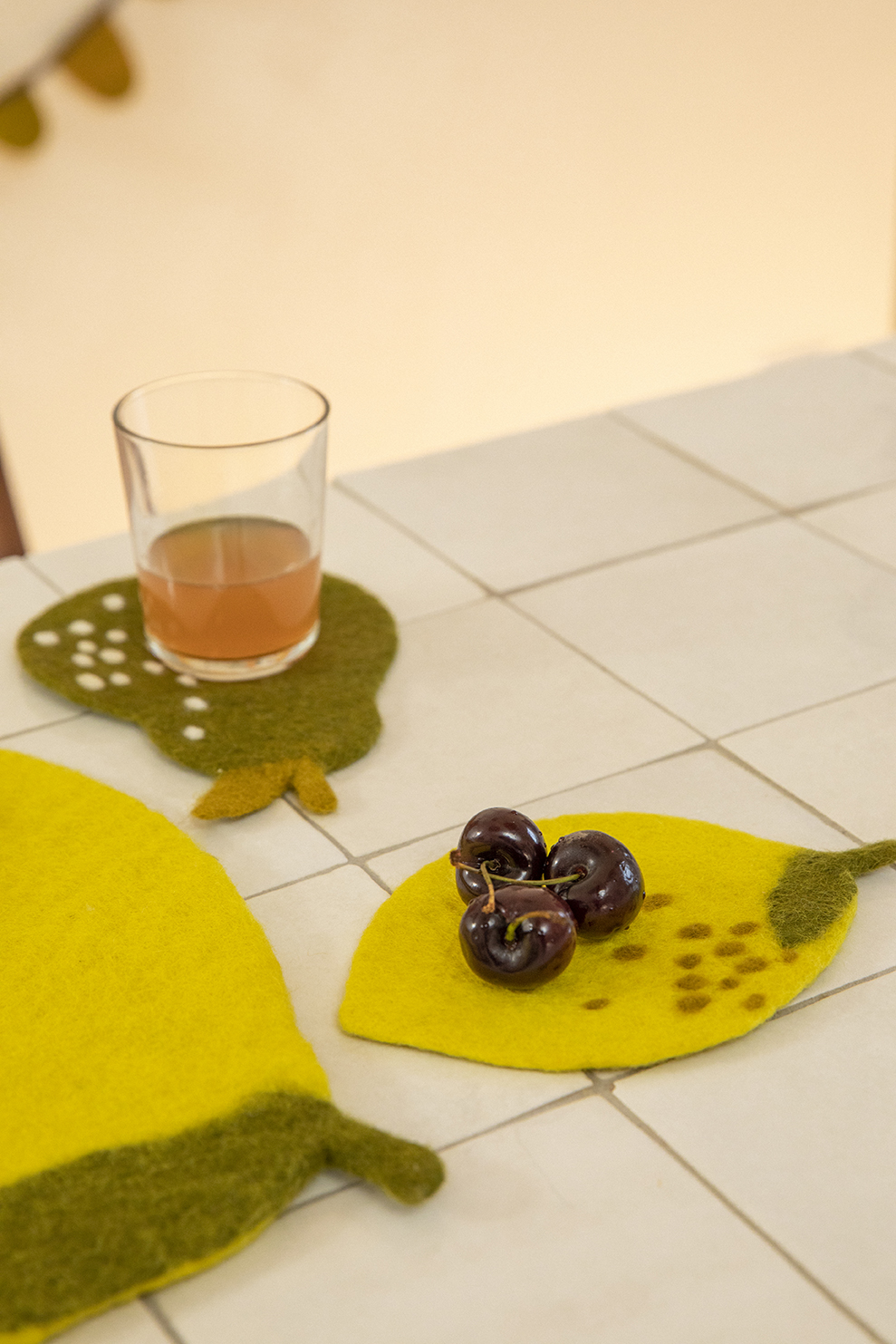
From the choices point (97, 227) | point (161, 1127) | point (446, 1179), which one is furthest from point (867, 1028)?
point (97, 227)

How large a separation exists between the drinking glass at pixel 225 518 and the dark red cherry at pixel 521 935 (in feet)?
1.17

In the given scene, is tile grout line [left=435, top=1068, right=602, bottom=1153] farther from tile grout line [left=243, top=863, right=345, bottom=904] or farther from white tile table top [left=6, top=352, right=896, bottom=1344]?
tile grout line [left=243, top=863, right=345, bottom=904]

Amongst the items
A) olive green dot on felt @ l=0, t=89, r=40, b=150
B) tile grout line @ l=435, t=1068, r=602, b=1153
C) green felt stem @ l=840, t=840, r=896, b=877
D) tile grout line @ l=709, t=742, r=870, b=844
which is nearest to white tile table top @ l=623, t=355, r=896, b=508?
tile grout line @ l=709, t=742, r=870, b=844

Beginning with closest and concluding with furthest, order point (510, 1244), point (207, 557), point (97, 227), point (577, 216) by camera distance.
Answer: point (510, 1244)
point (207, 557)
point (97, 227)
point (577, 216)

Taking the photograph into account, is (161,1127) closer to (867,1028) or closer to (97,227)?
(867,1028)

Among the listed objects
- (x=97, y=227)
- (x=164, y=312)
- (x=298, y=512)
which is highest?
(x=298, y=512)

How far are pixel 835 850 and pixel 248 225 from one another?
5.58ft

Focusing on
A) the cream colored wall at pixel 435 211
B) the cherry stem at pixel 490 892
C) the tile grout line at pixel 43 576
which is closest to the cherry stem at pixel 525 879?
the cherry stem at pixel 490 892

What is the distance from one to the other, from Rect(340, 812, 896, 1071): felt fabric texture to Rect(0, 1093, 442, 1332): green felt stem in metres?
0.08

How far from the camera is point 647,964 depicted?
784 millimetres

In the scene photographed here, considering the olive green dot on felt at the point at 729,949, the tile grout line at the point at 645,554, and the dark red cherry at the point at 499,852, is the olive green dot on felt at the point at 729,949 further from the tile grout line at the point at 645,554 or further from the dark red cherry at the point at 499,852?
the tile grout line at the point at 645,554

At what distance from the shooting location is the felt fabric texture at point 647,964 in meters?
0.74

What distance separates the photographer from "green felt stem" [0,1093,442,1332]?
24.2 inches

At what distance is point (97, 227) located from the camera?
7.22 feet
